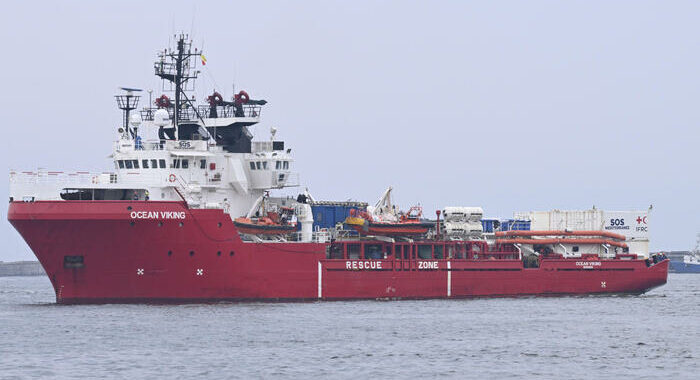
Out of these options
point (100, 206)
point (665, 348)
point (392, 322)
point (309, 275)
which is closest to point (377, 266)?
point (309, 275)

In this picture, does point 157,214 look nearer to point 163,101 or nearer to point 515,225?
point 163,101

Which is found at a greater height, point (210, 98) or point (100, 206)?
point (210, 98)

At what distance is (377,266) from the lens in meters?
47.5

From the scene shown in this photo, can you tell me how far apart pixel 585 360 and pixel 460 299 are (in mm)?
18466

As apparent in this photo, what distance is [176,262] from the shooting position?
42.9 meters

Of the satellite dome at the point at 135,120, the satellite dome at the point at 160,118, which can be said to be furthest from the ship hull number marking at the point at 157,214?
the satellite dome at the point at 135,120

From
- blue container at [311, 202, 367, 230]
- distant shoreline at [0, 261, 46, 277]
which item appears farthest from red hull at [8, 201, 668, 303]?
distant shoreline at [0, 261, 46, 277]

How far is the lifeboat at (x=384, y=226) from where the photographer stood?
154 ft

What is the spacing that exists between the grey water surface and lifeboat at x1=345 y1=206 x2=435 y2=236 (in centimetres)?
312

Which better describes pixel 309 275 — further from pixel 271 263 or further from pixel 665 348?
pixel 665 348

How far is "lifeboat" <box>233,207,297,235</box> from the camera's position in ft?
145

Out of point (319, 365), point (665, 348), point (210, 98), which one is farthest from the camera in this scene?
point (210, 98)

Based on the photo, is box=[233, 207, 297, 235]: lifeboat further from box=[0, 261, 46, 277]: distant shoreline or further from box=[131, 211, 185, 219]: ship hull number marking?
box=[0, 261, 46, 277]: distant shoreline

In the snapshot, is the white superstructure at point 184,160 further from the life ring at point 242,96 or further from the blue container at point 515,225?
the blue container at point 515,225
